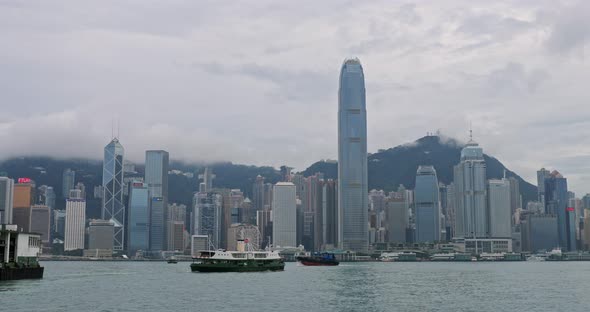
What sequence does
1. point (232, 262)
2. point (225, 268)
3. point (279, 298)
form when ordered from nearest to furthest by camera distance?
point (279, 298), point (225, 268), point (232, 262)

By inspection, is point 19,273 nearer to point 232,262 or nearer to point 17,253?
point 17,253

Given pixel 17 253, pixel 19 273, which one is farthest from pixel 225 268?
pixel 17 253

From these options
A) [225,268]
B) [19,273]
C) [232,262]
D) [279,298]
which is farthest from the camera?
[232,262]

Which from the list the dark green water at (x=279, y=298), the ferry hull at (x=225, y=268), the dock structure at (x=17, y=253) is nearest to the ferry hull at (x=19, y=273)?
the dock structure at (x=17, y=253)

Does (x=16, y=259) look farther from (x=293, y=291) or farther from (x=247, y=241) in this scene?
(x=247, y=241)

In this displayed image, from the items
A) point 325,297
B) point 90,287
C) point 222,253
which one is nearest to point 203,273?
point 222,253

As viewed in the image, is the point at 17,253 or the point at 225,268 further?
the point at 225,268

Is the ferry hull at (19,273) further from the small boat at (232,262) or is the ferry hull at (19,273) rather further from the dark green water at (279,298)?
the small boat at (232,262)

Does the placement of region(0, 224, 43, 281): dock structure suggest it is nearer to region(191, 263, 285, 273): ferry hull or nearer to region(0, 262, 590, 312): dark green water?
region(0, 262, 590, 312): dark green water

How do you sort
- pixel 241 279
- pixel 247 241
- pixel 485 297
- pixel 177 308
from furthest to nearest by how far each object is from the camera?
pixel 247 241
pixel 241 279
pixel 485 297
pixel 177 308
